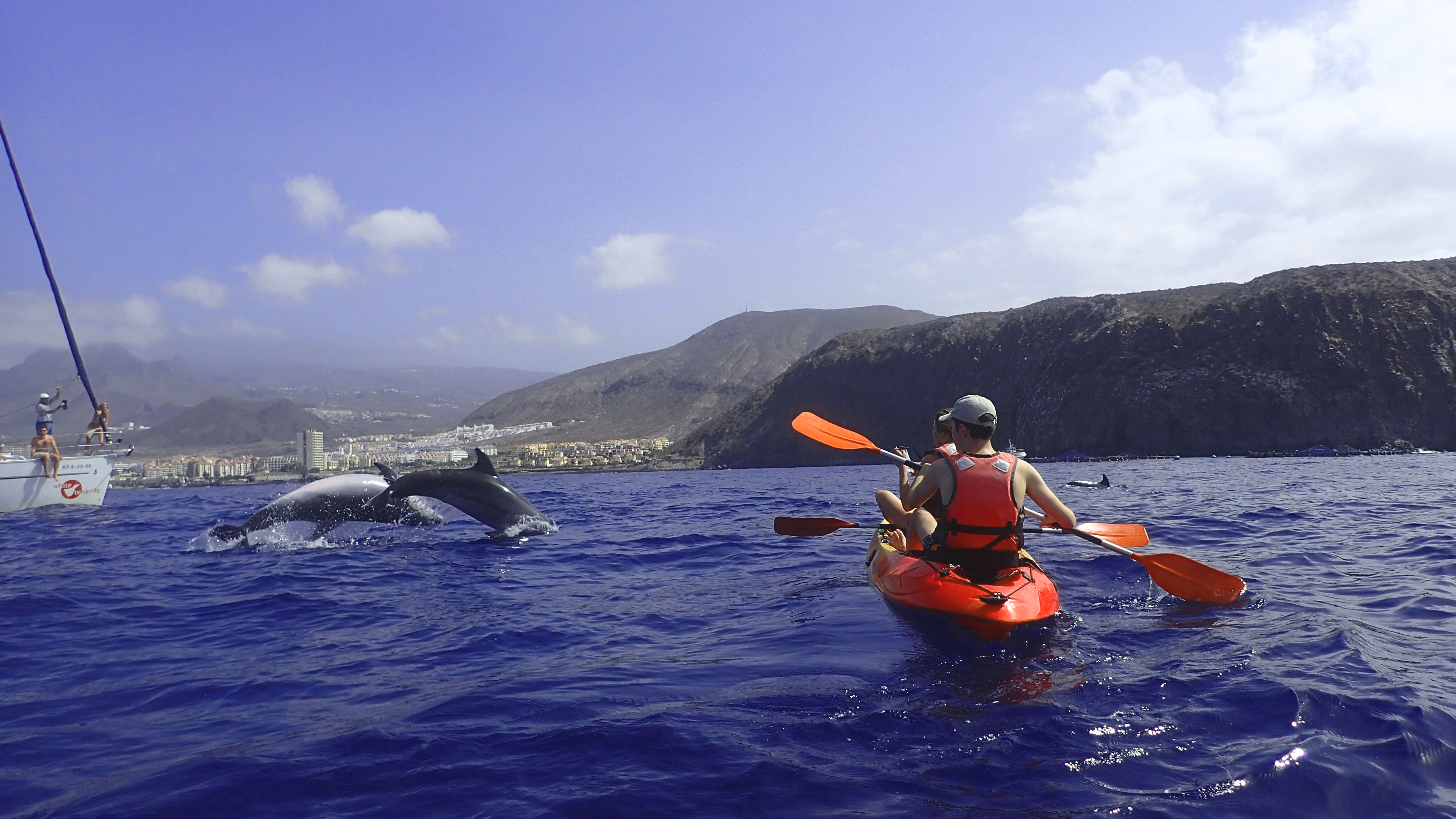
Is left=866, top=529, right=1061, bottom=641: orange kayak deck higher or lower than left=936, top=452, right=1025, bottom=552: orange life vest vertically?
lower

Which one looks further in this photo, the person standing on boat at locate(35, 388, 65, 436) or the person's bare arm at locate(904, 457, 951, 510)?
the person standing on boat at locate(35, 388, 65, 436)

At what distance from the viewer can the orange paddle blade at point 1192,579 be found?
8.19m

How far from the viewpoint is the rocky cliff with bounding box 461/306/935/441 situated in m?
134

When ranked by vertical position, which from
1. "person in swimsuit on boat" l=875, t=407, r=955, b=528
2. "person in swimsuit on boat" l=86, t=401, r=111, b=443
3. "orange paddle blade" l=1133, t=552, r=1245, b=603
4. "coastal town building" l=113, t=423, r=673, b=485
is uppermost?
"person in swimsuit on boat" l=86, t=401, r=111, b=443

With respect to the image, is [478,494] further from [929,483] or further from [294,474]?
[294,474]

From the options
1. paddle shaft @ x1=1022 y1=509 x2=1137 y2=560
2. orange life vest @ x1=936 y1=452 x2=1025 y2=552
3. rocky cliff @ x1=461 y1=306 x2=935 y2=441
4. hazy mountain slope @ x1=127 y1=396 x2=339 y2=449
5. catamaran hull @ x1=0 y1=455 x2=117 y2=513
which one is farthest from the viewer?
hazy mountain slope @ x1=127 y1=396 x2=339 y2=449

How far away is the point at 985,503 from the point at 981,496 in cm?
8

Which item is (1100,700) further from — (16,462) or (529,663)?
(16,462)

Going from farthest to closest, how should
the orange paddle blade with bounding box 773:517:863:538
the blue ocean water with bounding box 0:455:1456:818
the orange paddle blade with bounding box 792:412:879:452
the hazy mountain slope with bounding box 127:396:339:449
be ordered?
the hazy mountain slope with bounding box 127:396:339:449, the orange paddle blade with bounding box 792:412:879:452, the orange paddle blade with bounding box 773:517:863:538, the blue ocean water with bounding box 0:455:1456:818

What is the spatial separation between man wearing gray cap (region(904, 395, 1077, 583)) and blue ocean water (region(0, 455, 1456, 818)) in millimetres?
694

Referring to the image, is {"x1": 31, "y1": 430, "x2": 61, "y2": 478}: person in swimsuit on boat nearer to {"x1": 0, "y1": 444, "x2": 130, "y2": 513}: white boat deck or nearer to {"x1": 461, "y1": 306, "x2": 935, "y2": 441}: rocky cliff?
{"x1": 0, "y1": 444, "x2": 130, "y2": 513}: white boat deck

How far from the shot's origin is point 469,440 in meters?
140

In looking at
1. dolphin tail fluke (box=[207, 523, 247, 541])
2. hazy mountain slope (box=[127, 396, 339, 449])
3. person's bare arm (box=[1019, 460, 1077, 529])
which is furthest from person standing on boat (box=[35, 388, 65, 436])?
hazy mountain slope (box=[127, 396, 339, 449])

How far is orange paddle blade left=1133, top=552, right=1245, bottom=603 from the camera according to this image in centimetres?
819
